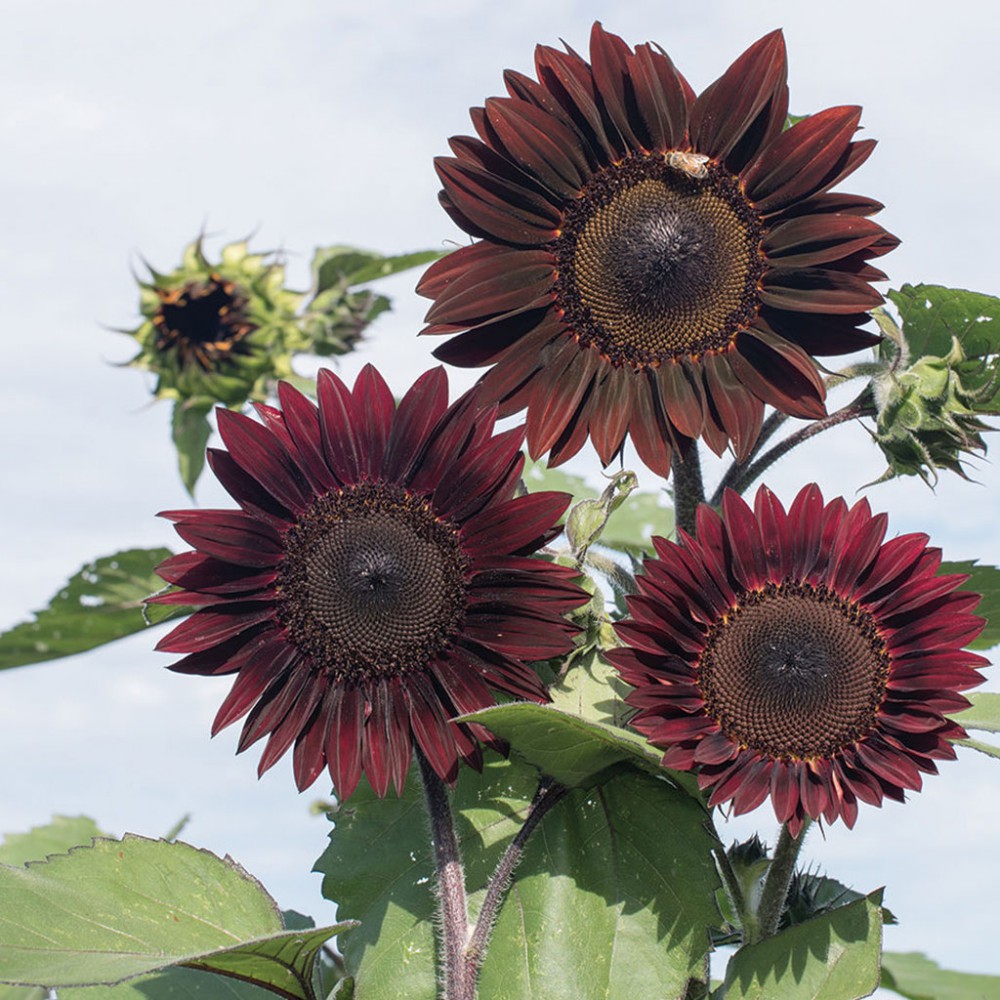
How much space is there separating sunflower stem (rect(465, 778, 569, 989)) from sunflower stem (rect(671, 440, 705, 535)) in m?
0.35

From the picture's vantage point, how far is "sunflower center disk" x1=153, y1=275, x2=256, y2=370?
3.00 m

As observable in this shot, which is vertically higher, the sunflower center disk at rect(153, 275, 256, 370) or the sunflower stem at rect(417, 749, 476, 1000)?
the sunflower center disk at rect(153, 275, 256, 370)

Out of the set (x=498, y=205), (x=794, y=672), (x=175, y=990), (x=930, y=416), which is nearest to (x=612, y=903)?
(x=794, y=672)

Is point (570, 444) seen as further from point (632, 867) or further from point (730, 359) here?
point (632, 867)

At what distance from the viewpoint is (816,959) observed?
1518 mm

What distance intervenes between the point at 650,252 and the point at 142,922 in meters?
0.92

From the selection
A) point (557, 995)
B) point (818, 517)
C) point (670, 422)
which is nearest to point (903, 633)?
point (818, 517)

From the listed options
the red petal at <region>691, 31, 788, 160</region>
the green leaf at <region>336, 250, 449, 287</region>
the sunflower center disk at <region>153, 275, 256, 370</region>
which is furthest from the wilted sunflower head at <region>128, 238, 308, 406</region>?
the red petal at <region>691, 31, 788, 160</region>

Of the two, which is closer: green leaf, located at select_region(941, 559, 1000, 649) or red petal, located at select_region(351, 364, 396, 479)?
red petal, located at select_region(351, 364, 396, 479)

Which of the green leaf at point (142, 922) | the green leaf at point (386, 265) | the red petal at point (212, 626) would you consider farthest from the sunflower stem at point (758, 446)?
the green leaf at point (386, 265)

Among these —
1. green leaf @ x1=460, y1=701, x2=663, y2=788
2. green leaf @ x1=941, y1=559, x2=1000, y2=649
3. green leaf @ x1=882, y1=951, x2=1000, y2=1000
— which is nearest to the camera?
green leaf @ x1=460, y1=701, x2=663, y2=788

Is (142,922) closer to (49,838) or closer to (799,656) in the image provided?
(799,656)

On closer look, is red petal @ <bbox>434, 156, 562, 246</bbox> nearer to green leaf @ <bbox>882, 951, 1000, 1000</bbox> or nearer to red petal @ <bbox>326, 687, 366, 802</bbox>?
red petal @ <bbox>326, 687, 366, 802</bbox>

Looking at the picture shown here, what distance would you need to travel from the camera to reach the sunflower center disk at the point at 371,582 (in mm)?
1493
